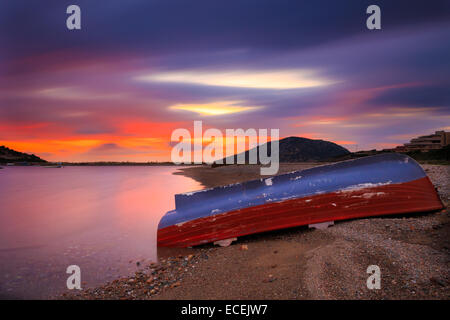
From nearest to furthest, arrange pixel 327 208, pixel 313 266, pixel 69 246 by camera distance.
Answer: pixel 313 266 → pixel 327 208 → pixel 69 246

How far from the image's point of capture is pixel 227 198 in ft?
19.1

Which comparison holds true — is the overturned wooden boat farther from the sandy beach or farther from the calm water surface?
the calm water surface

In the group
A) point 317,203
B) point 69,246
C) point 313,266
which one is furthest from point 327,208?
point 69,246

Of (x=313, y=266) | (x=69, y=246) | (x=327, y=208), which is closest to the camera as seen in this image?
(x=313, y=266)

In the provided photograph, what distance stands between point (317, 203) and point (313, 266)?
1.75 meters

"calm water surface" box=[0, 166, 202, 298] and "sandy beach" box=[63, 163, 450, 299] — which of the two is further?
"calm water surface" box=[0, 166, 202, 298]

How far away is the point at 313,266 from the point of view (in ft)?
11.1

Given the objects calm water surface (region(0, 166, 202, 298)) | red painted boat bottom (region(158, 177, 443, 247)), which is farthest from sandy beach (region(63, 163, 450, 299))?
calm water surface (region(0, 166, 202, 298))

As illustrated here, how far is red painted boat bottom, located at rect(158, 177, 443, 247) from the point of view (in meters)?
4.89

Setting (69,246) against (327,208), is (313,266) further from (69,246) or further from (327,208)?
(69,246)

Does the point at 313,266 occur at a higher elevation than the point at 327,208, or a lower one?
lower

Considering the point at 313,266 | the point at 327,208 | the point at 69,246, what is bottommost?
the point at 69,246

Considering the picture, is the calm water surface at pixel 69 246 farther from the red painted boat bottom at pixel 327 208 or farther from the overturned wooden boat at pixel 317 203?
the red painted boat bottom at pixel 327 208

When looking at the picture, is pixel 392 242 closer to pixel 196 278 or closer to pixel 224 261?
pixel 224 261
